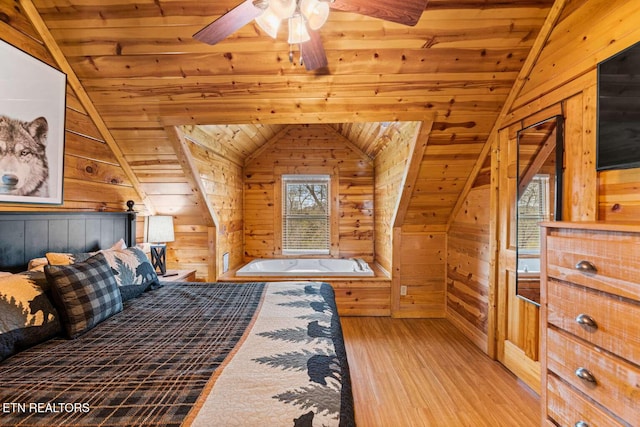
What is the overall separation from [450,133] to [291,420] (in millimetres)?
2489

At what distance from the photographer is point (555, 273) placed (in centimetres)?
126

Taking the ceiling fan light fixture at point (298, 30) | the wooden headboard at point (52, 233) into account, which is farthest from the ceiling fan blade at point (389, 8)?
the wooden headboard at point (52, 233)

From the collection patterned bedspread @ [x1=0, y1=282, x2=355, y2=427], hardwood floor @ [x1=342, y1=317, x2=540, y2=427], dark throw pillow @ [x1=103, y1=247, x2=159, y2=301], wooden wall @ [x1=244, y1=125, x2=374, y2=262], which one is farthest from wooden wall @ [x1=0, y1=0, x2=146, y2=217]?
hardwood floor @ [x1=342, y1=317, x2=540, y2=427]

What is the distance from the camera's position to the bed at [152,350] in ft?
2.90

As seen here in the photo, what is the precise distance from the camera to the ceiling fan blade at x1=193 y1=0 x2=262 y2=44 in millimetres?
1288

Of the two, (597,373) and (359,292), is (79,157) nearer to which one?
(359,292)

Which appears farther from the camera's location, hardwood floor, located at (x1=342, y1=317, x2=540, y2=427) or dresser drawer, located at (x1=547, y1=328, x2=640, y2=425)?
hardwood floor, located at (x1=342, y1=317, x2=540, y2=427)

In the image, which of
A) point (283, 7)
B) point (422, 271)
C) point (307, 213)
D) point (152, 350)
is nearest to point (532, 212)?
point (422, 271)

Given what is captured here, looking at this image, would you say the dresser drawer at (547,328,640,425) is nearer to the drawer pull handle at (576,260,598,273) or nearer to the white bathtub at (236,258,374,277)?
the drawer pull handle at (576,260,598,273)

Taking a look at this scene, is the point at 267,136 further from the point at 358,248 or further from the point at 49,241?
the point at 49,241

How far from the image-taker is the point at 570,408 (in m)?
1.19

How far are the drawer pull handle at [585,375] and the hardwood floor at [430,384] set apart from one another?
0.90m

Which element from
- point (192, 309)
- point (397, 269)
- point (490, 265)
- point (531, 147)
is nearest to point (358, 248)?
point (397, 269)

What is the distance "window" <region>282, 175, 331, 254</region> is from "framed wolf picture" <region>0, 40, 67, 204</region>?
2.95 m
